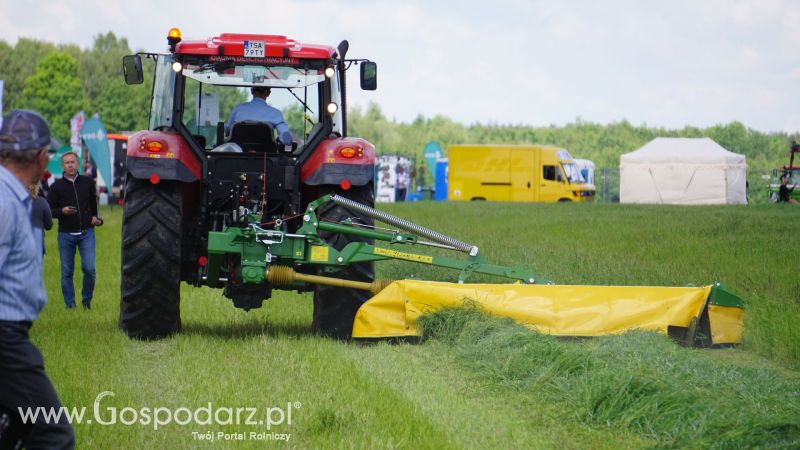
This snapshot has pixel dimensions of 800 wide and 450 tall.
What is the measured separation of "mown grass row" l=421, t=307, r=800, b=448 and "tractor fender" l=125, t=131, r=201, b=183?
265 centimetres

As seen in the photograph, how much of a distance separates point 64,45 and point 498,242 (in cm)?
10379

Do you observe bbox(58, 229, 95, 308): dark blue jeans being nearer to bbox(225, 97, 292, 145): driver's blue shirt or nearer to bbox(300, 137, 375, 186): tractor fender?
bbox(225, 97, 292, 145): driver's blue shirt

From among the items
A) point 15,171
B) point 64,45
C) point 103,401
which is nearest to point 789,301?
point 103,401

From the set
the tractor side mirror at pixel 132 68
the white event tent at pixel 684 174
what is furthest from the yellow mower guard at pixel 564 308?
the white event tent at pixel 684 174

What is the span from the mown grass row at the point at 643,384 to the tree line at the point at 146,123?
241 ft

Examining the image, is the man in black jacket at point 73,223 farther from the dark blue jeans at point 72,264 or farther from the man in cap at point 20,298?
the man in cap at point 20,298

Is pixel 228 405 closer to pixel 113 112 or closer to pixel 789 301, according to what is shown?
pixel 789 301

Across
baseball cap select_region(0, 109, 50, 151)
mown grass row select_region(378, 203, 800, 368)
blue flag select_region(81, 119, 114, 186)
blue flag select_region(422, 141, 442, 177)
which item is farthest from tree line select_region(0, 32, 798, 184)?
baseball cap select_region(0, 109, 50, 151)

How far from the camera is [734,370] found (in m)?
8.59

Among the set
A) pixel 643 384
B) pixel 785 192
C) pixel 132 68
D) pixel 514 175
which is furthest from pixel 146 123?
pixel 643 384

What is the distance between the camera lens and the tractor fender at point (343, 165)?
10.8 metres

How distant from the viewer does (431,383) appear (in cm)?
856

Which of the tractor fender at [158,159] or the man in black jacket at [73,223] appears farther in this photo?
the man in black jacket at [73,223]

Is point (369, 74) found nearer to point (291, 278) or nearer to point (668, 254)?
point (291, 278)
